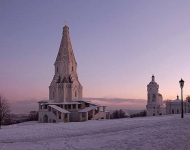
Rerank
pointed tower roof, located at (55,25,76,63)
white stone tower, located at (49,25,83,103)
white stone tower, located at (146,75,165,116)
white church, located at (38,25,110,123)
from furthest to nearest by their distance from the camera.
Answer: white stone tower, located at (146,75,165,116), pointed tower roof, located at (55,25,76,63), white stone tower, located at (49,25,83,103), white church, located at (38,25,110,123)

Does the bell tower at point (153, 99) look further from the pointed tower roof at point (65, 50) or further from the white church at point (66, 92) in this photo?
the pointed tower roof at point (65, 50)

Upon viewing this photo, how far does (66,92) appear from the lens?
2368 inches

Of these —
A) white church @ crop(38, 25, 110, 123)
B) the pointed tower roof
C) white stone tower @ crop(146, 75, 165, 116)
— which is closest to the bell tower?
white stone tower @ crop(146, 75, 165, 116)

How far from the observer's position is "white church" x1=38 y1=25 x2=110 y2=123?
51.3 metres

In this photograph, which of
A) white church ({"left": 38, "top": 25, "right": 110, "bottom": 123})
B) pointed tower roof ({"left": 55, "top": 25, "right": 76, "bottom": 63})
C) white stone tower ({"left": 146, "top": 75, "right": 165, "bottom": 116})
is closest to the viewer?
white church ({"left": 38, "top": 25, "right": 110, "bottom": 123})

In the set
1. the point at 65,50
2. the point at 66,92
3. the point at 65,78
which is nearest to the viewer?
the point at 66,92

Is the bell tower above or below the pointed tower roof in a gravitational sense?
below

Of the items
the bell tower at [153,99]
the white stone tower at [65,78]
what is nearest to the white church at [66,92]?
the white stone tower at [65,78]

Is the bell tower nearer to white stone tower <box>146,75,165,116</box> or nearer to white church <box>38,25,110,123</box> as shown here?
white stone tower <box>146,75,165,116</box>

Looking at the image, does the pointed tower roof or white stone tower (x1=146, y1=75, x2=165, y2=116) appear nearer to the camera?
the pointed tower roof

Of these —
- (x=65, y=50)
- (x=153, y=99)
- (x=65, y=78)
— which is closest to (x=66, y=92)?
(x=65, y=78)

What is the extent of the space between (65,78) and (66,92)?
3.70 m

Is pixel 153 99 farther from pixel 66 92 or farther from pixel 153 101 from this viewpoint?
pixel 66 92

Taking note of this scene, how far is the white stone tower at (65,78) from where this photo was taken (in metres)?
60.1
